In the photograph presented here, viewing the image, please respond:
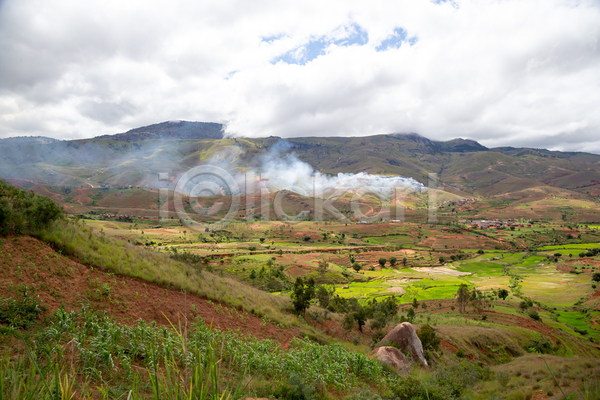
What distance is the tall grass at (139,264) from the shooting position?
1293 centimetres

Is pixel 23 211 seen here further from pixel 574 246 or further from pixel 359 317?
pixel 574 246

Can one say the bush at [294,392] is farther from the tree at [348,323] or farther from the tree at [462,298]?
the tree at [462,298]

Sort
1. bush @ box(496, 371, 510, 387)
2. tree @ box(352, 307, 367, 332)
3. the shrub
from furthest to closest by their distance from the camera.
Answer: tree @ box(352, 307, 367, 332), bush @ box(496, 371, 510, 387), the shrub

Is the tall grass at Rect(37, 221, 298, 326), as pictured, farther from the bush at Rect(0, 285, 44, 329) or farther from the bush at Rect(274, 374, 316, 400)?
the bush at Rect(274, 374, 316, 400)

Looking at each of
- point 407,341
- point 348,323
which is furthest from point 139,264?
point 407,341

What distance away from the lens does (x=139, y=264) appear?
1545 cm

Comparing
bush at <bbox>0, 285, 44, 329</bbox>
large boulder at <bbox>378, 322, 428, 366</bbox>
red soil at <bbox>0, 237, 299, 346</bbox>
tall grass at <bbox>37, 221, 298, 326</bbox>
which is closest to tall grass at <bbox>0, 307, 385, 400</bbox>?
bush at <bbox>0, 285, 44, 329</bbox>

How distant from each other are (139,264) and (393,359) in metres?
15.8

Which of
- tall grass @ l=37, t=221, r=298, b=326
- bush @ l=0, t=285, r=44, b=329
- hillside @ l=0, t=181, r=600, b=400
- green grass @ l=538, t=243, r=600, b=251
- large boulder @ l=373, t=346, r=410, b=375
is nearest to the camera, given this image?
hillside @ l=0, t=181, r=600, b=400

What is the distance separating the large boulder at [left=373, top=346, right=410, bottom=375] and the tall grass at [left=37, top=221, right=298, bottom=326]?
20.5ft

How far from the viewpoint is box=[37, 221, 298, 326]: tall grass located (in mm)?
12930

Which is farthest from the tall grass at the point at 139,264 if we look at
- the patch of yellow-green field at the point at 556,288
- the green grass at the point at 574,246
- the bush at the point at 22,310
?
the green grass at the point at 574,246

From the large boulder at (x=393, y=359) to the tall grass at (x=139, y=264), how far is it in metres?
6.26

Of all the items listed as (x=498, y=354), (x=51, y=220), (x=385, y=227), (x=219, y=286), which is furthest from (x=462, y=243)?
(x=51, y=220)
